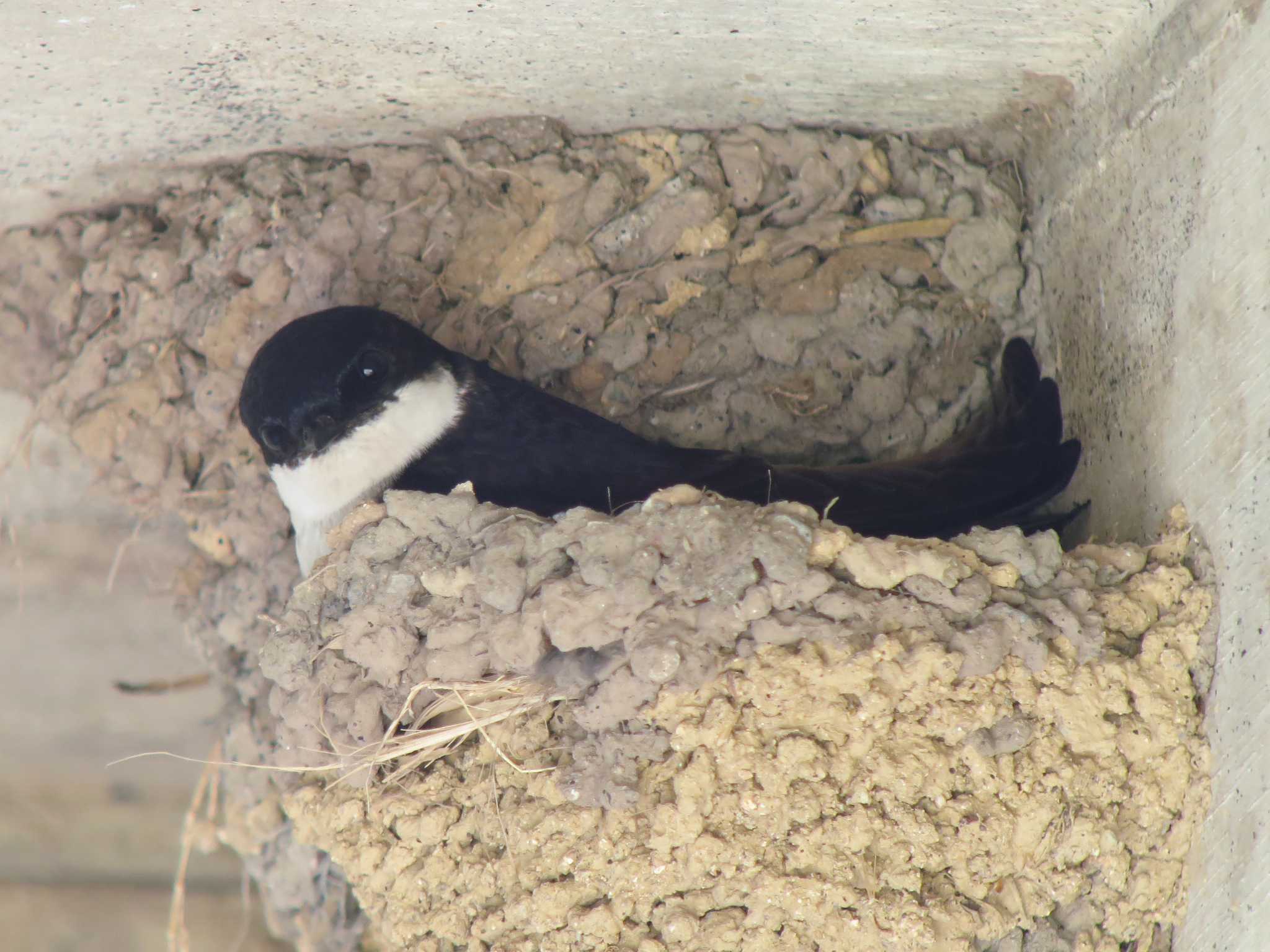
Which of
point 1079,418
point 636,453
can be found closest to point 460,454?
point 636,453

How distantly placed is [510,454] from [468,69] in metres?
0.86

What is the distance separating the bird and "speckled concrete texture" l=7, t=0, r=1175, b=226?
55 cm

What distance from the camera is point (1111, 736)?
7.60 ft

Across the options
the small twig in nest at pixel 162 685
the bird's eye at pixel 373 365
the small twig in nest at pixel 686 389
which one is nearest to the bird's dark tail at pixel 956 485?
the small twig in nest at pixel 686 389

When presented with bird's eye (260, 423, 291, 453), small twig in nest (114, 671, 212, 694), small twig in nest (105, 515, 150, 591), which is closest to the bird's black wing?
bird's eye (260, 423, 291, 453)

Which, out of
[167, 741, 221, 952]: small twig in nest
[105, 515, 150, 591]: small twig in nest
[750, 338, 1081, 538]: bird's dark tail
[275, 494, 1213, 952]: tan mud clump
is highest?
[750, 338, 1081, 538]: bird's dark tail

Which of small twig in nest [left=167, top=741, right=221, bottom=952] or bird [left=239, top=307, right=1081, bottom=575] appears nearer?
bird [left=239, top=307, right=1081, bottom=575]

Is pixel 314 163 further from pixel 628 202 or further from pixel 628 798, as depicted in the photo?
pixel 628 798

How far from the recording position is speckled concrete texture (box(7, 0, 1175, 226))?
256 cm

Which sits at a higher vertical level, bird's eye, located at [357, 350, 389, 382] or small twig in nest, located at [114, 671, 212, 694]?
bird's eye, located at [357, 350, 389, 382]

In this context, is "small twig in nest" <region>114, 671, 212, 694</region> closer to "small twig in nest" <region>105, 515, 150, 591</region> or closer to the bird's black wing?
"small twig in nest" <region>105, 515, 150, 591</region>

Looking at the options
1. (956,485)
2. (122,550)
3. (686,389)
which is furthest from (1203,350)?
(122,550)

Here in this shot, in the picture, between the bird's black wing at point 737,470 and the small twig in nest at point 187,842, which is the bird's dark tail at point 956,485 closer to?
the bird's black wing at point 737,470

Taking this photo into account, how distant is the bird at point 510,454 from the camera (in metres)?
2.64
